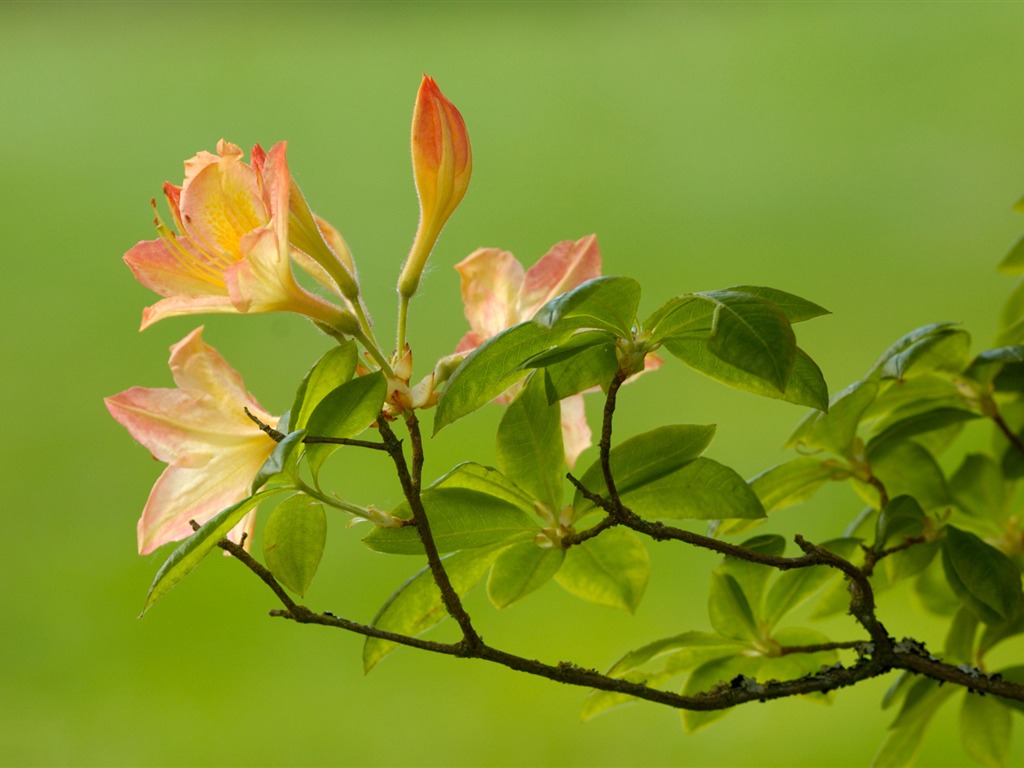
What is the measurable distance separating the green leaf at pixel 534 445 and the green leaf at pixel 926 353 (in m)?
0.21

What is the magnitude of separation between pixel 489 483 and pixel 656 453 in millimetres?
97

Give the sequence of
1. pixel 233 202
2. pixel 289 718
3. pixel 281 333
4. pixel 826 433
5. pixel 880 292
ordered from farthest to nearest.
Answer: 1. pixel 880 292
2. pixel 281 333
3. pixel 289 718
4. pixel 826 433
5. pixel 233 202

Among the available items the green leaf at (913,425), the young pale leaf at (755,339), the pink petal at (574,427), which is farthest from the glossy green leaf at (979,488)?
the young pale leaf at (755,339)

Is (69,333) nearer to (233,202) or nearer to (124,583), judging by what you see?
(124,583)

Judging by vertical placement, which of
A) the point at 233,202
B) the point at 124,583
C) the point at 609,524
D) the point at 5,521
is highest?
the point at 233,202

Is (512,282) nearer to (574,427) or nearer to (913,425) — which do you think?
(574,427)

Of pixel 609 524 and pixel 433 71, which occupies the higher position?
pixel 433 71

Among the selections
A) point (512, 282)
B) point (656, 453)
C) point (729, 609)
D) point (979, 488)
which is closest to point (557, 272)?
point (512, 282)

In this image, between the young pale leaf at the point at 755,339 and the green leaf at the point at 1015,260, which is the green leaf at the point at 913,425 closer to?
the green leaf at the point at 1015,260

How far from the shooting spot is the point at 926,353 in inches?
26.9

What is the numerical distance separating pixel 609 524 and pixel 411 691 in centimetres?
113

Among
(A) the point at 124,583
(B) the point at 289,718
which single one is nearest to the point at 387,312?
(A) the point at 124,583

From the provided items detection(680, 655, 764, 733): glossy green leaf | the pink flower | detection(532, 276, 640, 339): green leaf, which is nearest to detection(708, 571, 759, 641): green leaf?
detection(680, 655, 764, 733): glossy green leaf

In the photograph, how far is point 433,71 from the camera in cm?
229
